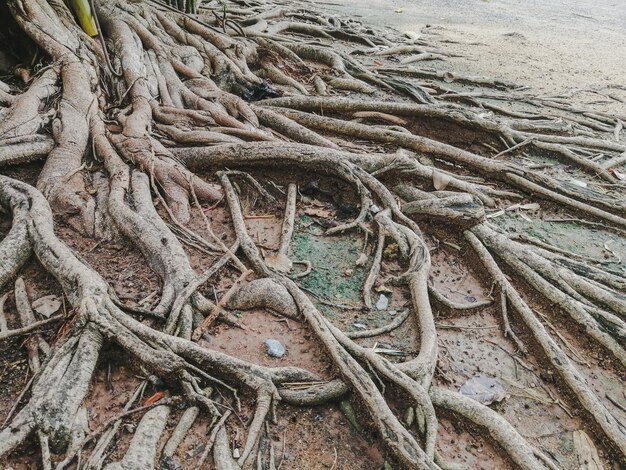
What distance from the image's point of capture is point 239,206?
12.6ft

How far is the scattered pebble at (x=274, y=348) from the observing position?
8.94ft

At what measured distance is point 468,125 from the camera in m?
5.38

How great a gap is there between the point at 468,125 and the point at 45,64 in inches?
172

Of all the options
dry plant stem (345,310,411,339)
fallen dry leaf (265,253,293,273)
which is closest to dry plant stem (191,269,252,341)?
fallen dry leaf (265,253,293,273)

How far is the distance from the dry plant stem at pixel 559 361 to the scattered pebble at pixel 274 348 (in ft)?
5.32

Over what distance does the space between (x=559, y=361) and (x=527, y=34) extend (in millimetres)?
10390

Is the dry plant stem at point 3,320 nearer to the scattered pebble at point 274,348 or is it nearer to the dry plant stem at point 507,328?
the scattered pebble at point 274,348

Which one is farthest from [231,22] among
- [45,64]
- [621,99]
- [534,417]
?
[534,417]

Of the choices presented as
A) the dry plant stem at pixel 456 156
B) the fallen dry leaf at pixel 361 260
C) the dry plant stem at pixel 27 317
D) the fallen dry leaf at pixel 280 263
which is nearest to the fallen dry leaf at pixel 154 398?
the dry plant stem at pixel 27 317

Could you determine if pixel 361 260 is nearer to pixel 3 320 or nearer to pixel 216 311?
pixel 216 311

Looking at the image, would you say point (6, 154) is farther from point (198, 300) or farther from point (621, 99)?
point (621, 99)

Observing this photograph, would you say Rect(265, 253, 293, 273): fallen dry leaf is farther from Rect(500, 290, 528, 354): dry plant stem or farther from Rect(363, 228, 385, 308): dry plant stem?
Rect(500, 290, 528, 354): dry plant stem

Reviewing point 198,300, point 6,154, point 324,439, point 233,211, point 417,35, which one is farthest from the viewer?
point 417,35

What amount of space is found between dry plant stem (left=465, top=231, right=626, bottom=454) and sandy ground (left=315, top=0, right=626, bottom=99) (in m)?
5.31
